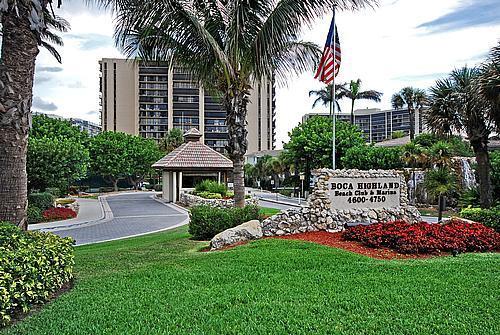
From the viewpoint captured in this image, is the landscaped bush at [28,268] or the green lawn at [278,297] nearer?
the green lawn at [278,297]

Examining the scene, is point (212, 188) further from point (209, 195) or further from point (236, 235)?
point (236, 235)

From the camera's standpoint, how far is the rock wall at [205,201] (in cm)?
2547

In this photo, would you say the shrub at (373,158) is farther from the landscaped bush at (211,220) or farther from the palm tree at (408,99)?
the palm tree at (408,99)

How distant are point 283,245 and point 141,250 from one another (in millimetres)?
3687

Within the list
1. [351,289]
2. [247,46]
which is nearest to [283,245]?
[351,289]

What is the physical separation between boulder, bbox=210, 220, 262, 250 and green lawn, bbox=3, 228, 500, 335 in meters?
1.70

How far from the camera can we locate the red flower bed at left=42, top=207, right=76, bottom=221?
918 inches

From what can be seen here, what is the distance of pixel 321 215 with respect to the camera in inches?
517

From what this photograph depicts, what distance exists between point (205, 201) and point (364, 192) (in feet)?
49.5

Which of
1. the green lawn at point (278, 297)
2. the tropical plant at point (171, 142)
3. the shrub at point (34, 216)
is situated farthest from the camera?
the tropical plant at point (171, 142)

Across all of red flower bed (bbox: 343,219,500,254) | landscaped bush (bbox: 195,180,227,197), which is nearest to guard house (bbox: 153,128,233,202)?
landscaped bush (bbox: 195,180,227,197)

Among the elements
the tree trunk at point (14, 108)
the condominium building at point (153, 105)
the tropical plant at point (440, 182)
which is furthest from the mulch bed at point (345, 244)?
the condominium building at point (153, 105)

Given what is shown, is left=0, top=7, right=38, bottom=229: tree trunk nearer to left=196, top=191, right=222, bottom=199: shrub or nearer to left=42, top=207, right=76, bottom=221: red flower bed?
left=42, top=207, right=76, bottom=221: red flower bed

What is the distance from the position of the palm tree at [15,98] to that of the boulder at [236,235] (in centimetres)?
448
